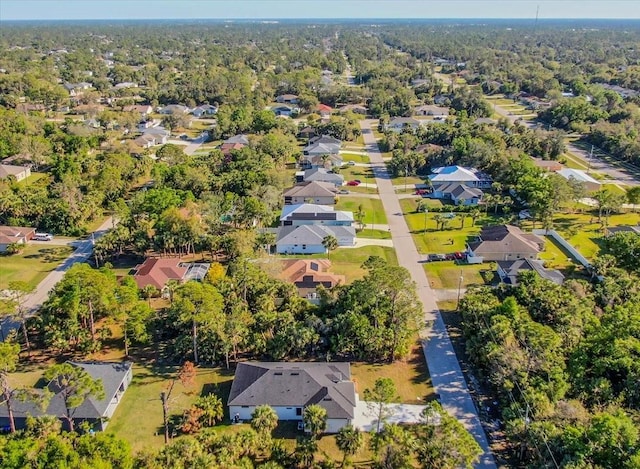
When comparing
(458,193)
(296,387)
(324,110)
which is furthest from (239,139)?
(296,387)

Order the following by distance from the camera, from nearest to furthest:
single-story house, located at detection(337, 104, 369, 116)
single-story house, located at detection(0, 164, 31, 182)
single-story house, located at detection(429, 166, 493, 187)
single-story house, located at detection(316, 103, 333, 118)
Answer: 1. single-story house, located at detection(429, 166, 493, 187)
2. single-story house, located at detection(0, 164, 31, 182)
3. single-story house, located at detection(316, 103, 333, 118)
4. single-story house, located at detection(337, 104, 369, 116)

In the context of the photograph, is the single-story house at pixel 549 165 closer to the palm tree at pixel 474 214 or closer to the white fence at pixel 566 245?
the palm tree at pixel 474 214

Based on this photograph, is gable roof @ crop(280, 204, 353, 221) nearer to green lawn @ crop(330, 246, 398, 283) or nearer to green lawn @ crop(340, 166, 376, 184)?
green lawn @ crop(330, 246, 398, 283)

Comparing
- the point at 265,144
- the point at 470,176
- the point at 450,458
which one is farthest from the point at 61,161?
the point at 450,458

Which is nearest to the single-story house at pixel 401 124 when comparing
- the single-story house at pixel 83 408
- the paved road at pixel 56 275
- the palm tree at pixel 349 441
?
the paved road at pixel 56 275

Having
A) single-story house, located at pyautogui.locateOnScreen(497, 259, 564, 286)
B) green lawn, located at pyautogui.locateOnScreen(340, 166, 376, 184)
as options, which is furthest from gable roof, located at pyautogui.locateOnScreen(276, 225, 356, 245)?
green lawn, located at pyautogui.locateOnScreen(340, 166, 376, 184)
